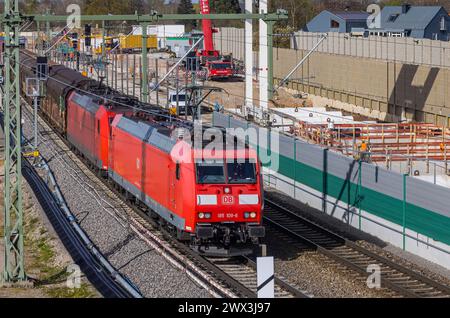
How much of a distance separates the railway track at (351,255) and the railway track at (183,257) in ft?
6.90

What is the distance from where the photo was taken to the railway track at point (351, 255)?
63.5 feet

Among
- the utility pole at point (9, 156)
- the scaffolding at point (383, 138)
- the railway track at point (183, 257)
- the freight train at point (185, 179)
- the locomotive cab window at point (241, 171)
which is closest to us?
the railway track at point (183, 257)

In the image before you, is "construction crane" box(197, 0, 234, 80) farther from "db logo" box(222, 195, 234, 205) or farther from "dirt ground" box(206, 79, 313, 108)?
"db logo" box(222, 195, 234, 205)

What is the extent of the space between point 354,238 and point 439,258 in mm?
3525

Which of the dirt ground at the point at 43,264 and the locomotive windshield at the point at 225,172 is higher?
the locomotive windshield at the point at 225,172

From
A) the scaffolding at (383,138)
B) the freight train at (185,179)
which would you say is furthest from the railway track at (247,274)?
the scaffolding at (383,138)

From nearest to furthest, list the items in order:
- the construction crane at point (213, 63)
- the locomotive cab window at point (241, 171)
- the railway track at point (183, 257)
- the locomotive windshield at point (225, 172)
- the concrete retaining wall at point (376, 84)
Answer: the railway track at point (183, 257), the locomotive windshield at point (225, 172), the locomotive cab window at point (241, 171), the concrete retaining wall at point (376, 84), the construction crane at point (213, 63)

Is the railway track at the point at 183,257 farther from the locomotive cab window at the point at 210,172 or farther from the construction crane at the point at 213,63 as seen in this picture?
the construction crane at the point at 213,63

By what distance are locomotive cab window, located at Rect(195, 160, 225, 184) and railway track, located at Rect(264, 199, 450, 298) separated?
3296 millimetres

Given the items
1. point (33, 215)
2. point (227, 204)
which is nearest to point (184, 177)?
point (227, 204)

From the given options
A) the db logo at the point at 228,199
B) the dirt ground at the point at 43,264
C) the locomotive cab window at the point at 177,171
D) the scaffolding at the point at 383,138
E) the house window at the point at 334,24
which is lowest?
the dirt ground at the point at 43,264

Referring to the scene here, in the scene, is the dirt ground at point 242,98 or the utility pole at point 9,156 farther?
the dirt ground at point 242,98

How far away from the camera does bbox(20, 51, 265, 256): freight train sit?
2064 cm
